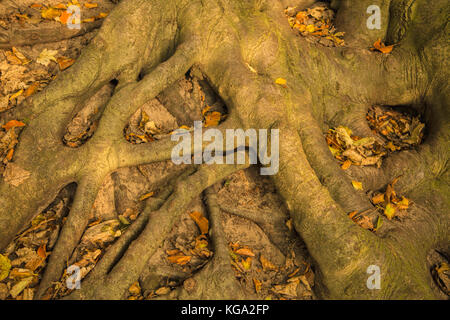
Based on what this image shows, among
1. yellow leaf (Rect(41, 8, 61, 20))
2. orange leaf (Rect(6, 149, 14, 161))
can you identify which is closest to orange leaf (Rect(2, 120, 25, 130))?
orange leaf (Rect(6, 149, 14, 161))

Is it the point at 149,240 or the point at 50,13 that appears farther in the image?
the point at 50,13

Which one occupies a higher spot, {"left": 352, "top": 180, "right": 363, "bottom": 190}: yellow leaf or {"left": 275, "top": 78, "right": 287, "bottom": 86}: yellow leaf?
{"left": 275, "top": 78, "right": 287, "bottom": 86}: yellow leaf

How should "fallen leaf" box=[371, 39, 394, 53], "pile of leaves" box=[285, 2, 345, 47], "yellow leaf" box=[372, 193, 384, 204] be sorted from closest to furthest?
"yellow leaf" box=[372, 193, 384, 204] < "fallen leaf" box=[371, 39, 394, 53] < "pile of leaves" box=[285, 2, 345, 47]

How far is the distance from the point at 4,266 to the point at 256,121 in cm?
262

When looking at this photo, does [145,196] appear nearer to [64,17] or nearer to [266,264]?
[266,264]

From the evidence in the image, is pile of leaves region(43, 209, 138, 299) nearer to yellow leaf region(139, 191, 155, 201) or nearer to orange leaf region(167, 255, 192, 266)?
yellow leaf region(139, 191, 155, 201)

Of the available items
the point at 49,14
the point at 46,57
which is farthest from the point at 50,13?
the point at 46,57

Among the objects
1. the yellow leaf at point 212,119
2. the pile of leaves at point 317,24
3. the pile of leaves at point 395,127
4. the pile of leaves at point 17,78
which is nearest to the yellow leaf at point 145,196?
the yellow leaf at point 212,119

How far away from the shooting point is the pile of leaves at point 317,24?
15.2ft

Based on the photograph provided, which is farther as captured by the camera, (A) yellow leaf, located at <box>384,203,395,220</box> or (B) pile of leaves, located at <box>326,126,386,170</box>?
(B) pile of leaves, located at <box>326,126,386,170</box>

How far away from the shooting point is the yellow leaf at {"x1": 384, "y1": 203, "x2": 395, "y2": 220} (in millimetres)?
3492

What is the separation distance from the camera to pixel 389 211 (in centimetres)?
352

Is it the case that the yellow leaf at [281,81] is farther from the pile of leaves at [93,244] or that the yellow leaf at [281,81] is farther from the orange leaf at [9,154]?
the orange leaf at [9,154]

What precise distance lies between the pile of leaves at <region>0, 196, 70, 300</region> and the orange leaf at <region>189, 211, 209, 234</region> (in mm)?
1225
